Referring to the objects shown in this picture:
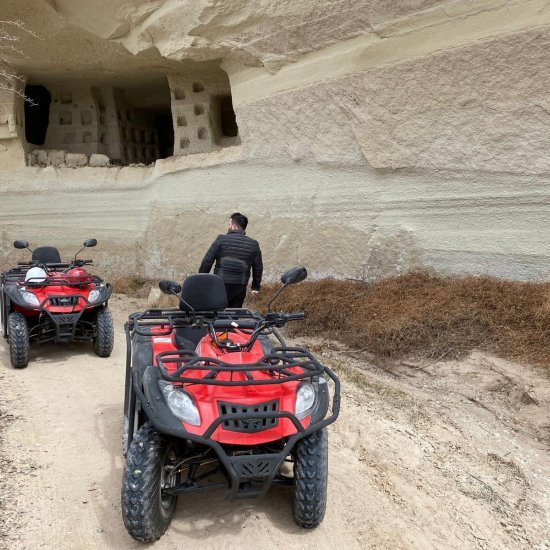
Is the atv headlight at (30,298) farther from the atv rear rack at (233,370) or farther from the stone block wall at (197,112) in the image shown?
the stone block wall at (197,112)

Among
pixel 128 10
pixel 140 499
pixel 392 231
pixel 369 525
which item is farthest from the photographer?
pixel 128 10

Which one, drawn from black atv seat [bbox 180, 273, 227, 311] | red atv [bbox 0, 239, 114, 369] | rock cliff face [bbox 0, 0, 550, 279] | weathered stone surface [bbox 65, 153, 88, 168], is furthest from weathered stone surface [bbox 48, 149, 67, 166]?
black atv seat [bbox 180, 273, 227, 311]

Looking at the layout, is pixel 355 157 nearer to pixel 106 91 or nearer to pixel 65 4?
pixel 65 4

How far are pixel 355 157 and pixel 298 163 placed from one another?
98 centimetres

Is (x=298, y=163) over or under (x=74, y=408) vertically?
over

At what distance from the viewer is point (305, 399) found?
262 centimetres

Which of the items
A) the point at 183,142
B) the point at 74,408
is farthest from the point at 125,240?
the point at 74,408

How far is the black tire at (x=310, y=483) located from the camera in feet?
8.27

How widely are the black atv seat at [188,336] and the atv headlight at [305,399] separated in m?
0.82

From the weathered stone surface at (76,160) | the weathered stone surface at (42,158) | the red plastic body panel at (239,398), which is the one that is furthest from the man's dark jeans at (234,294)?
the weathered stone surface at (42,158)

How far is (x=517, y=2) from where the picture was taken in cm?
567

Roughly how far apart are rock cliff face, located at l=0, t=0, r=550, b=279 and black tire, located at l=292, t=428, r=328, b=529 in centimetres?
409

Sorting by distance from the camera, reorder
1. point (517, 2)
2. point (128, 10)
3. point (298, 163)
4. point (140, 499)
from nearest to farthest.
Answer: point (140, 499) → point (517, 2) → point (298, 163) → point (128, 10)

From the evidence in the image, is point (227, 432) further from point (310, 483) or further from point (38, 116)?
point (38, 116)
